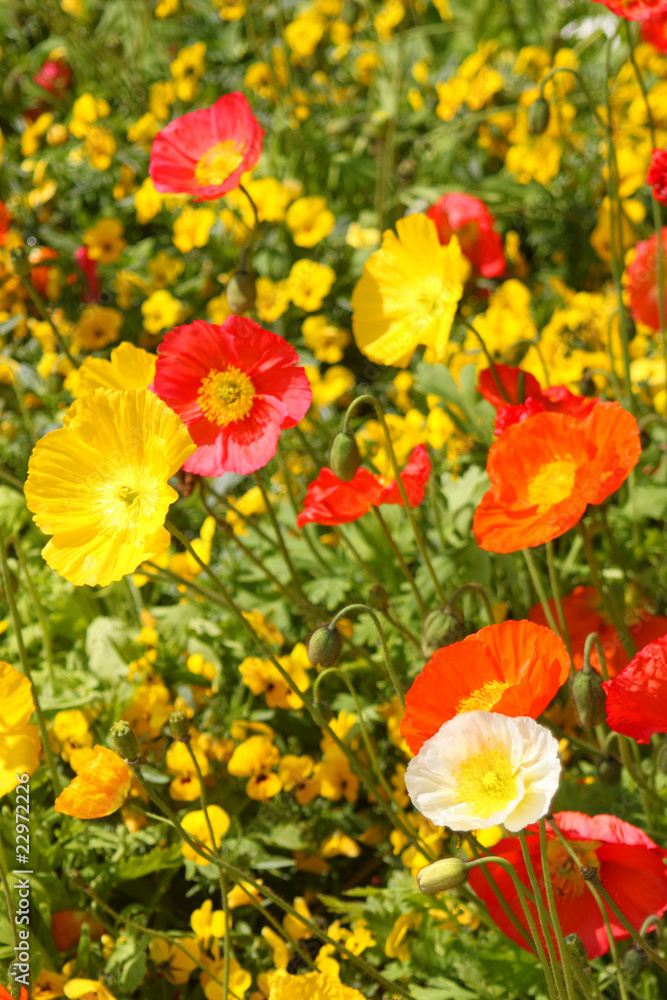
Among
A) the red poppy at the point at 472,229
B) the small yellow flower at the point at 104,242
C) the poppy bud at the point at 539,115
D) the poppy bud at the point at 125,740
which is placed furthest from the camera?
the small yellow flower at the point at 104,242

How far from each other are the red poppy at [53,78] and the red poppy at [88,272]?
3.54 ft

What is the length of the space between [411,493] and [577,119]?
6.84 feet

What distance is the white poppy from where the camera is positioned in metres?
0.71

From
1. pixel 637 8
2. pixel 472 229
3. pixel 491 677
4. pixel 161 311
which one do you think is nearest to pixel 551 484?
pixel 491 677

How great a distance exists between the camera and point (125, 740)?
96cm

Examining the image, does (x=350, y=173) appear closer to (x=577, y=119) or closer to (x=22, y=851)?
(x=577, y=119)

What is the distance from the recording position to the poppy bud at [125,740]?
3.11 ft

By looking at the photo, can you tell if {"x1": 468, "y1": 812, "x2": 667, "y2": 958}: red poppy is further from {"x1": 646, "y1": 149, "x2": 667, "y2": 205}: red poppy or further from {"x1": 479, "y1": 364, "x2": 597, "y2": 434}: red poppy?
{"x1": 646, "y1": 149, "x2": 667, "y2": 205}: red poppy

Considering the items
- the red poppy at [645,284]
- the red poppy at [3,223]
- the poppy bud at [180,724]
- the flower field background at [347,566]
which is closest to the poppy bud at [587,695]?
the flower field background at [347,566]

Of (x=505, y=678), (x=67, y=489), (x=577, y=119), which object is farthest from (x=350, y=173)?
(x=505, y=678)

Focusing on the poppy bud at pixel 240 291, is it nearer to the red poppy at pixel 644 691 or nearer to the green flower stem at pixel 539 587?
the green flower stem at pixel 539 587

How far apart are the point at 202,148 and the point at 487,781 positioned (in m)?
1.08

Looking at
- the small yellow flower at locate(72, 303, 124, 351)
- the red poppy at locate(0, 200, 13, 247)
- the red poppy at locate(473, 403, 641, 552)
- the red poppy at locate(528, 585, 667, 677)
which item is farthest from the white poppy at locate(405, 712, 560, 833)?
the red poppy at locate(0, 200, 13, 247)

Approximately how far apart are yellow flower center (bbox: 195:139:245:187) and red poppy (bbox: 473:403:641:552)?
652mm
